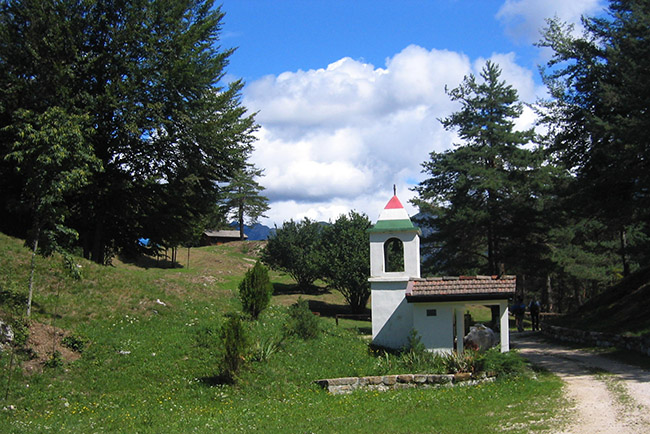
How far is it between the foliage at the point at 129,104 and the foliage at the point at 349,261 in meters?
11.8

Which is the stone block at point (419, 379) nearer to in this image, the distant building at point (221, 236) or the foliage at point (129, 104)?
the foliage at point (129, 104)

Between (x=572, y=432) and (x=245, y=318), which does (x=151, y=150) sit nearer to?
(x=245, y=318)

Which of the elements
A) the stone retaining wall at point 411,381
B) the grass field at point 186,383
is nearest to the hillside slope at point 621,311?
the grass field at point 186,383

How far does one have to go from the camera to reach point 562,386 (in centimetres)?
1289

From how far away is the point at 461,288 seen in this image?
17109 millimetres

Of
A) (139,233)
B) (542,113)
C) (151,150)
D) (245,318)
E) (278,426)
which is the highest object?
(542,113)

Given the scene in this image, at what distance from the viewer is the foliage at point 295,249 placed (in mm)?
42469

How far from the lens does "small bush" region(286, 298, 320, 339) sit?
1770 centimetres

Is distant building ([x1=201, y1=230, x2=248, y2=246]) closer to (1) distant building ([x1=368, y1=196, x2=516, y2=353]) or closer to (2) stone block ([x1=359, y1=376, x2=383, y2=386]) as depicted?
(1) distant building ([x1=368, y1=196, x2=516, y2=353])

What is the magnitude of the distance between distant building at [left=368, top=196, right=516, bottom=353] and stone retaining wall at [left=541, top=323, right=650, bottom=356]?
398 cm

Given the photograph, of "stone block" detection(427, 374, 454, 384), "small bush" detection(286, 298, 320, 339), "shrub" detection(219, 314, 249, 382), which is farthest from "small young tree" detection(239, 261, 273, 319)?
"stone block" detection(427, 374, 454, 384)

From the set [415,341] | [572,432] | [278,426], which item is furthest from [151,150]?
[572,432]

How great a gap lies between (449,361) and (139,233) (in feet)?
59.6

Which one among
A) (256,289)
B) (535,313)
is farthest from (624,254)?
(256,289)
